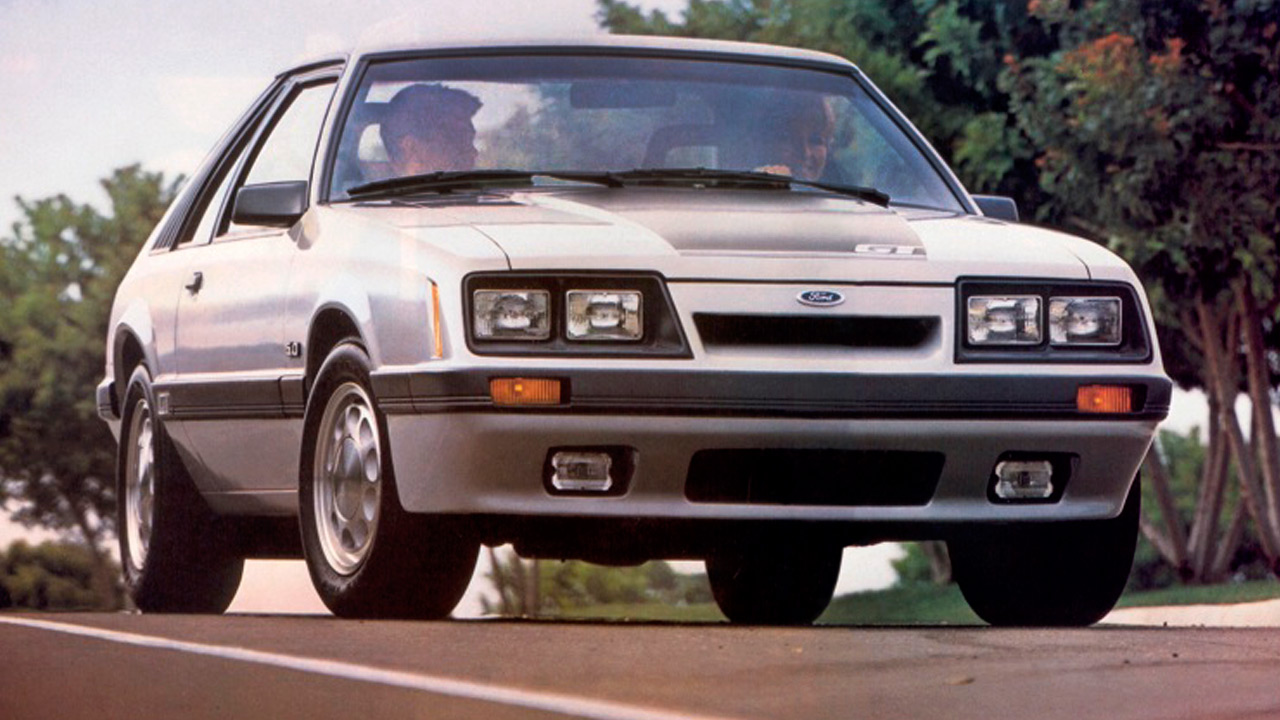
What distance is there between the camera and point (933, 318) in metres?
7.45

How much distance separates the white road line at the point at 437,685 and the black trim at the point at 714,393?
33.0 inches

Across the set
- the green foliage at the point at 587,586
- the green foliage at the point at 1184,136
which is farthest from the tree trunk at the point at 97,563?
the green foliage at the point at 1184,136

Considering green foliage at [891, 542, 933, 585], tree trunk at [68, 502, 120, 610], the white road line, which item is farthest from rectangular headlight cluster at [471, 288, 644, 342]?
green foliage at [891, 542, 933, 585]

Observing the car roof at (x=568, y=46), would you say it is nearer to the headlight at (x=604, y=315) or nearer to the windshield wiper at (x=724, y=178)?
the windshield wiper at (x=724, y=178)

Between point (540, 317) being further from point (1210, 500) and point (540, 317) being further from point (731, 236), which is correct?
point (1210, 500)

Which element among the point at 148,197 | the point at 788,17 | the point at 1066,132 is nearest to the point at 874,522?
the point at 1066,132

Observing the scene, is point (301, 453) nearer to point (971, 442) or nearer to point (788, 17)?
point (971, 442)

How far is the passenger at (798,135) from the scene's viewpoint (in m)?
8.41

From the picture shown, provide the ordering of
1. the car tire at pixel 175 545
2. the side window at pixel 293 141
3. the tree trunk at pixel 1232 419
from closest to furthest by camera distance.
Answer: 1. the side window at pixel 293 141
2. the car tire at pixel 175 545
3. the tree trunk at pixel 1232 419

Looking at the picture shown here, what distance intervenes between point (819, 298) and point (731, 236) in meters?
0.29

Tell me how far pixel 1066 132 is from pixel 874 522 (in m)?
14.0

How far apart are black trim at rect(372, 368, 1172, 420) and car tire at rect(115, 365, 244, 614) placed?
6.74 ft

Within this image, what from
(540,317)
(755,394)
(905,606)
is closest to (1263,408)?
(905,606)

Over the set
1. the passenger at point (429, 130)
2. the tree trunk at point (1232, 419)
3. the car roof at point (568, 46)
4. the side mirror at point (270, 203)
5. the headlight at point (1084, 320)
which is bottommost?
the tree trunk at point (1232, 419)
